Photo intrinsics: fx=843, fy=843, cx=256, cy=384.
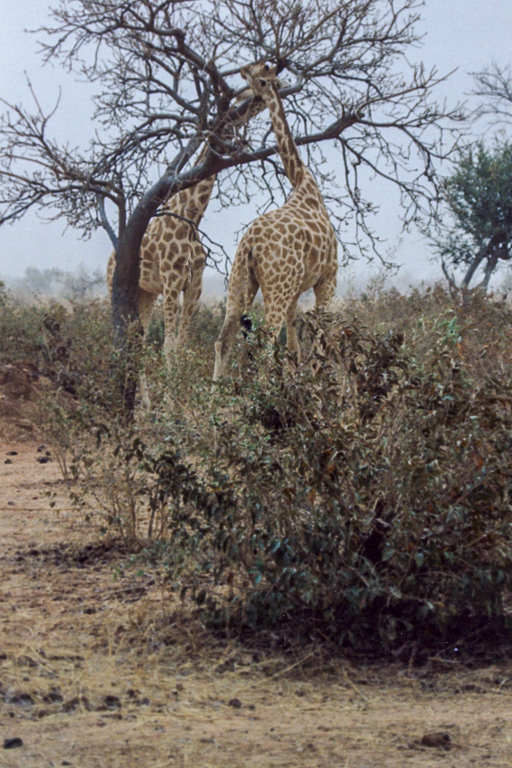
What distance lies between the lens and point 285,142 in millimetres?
8320

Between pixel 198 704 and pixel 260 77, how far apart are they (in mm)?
6667

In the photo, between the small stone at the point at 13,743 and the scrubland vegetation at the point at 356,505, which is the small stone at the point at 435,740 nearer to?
the scrubland vegetation at the point at 356,505

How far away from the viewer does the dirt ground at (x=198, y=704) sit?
7.49ft

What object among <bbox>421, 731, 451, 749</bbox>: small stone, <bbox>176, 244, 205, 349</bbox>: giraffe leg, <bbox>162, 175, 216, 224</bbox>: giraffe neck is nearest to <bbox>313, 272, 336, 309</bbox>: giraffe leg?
<bbox>176, 244, 205, 349</bbox>: giraffe leg

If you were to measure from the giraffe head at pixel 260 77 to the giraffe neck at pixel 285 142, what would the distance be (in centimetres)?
9

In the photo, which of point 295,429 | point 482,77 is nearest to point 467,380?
point 295,429

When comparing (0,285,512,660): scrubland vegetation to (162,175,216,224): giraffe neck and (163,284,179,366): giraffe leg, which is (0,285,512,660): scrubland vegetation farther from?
(162,175,216,224): giraffe neck

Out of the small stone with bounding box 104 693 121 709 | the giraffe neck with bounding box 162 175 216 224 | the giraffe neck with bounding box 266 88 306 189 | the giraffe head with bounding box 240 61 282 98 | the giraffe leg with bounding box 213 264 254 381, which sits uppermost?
the giraffe head with bounding box 240 61 282 98

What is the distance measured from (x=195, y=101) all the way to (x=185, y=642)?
246 inches

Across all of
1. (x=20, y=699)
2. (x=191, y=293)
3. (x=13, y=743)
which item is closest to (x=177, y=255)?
(x=191, y=293)

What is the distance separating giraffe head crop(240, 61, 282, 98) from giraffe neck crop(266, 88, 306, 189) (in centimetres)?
9

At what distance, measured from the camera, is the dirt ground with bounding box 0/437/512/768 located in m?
2.28

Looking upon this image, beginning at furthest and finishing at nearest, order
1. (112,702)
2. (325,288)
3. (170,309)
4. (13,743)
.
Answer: (170,309)
(325,288)
(112,702)
(13,743)

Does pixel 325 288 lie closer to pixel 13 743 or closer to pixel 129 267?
pixel 129 267
